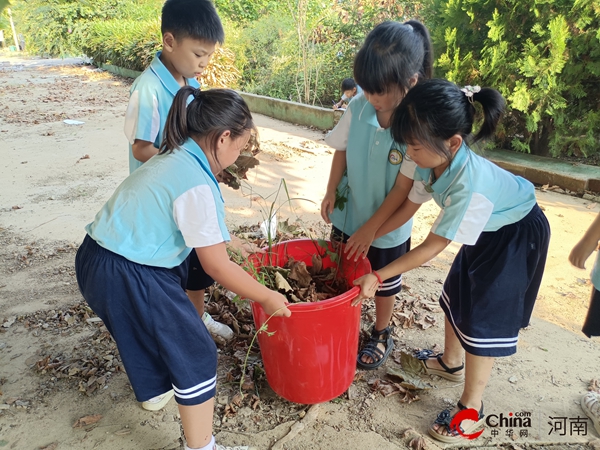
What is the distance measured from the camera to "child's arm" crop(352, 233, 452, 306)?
4.82ft

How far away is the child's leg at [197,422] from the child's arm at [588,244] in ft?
4.28

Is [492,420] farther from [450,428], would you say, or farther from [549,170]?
[549,170]

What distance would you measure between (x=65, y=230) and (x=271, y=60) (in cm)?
659

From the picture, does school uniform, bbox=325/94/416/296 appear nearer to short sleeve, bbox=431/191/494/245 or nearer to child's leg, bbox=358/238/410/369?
child's leg, bbox=358/238/410/369

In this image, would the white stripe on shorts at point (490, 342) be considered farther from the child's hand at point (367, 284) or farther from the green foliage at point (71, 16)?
the green foliage at point (71, 16)

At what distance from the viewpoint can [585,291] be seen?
261 centimetres

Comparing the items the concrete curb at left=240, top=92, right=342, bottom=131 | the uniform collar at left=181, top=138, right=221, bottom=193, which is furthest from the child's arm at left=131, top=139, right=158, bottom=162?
the concrete curb at left=240, top=92, right=342, bottom=131

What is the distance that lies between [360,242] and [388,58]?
26.0 inches

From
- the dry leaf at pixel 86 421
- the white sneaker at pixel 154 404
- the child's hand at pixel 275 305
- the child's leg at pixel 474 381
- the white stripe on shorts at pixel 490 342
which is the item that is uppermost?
the child's hand at pixel 275 305

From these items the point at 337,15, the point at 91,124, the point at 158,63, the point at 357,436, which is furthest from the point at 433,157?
the point at 337,15

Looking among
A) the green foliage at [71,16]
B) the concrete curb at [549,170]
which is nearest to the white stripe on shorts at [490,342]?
the concrete curb at [549,170]

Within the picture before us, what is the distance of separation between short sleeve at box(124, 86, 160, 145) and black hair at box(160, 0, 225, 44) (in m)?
0.30

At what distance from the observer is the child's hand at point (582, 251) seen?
60.5 inches

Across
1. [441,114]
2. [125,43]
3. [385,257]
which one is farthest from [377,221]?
[125,43]
